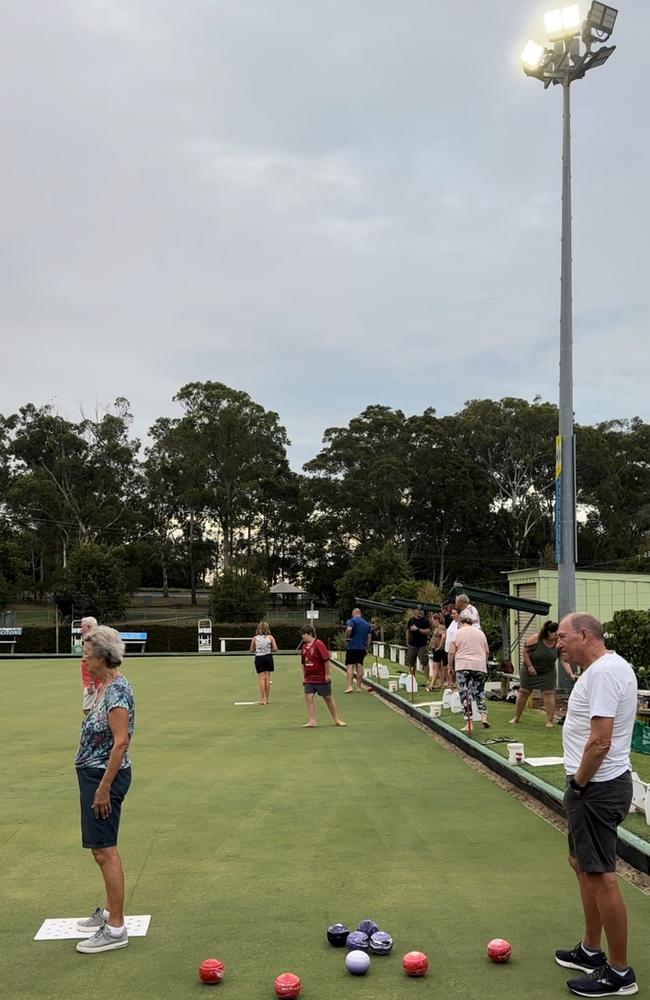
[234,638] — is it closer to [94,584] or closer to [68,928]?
[94,584]

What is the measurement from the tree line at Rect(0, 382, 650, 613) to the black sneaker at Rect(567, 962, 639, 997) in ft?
178

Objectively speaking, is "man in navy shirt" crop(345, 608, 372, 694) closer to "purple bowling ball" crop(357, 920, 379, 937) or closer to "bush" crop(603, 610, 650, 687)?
"bush" crop(603, 610, 650, 687)

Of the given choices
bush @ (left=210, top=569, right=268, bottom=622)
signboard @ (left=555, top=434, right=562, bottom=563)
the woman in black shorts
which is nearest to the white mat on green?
signboard @ (left=555, top=434, right=562, bottom=563)

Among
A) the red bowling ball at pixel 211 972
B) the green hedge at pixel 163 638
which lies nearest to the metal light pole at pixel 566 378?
the red bowling ball at pixel 211 972

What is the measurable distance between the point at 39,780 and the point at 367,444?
54.0 m

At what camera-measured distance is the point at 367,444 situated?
6188 centimetres

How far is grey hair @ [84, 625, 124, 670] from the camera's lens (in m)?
4.33

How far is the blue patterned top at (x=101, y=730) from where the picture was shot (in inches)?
168

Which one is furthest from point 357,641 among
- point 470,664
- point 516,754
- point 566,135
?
point 566,135

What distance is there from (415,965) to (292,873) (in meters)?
1.72

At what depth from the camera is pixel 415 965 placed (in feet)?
12.7

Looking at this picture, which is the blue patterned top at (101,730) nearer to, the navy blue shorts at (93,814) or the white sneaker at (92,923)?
the navy blue shorts at (93,814)

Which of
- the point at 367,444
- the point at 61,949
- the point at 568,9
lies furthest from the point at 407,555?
the point at 61,949

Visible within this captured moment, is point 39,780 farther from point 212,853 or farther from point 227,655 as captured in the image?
point 227,655
